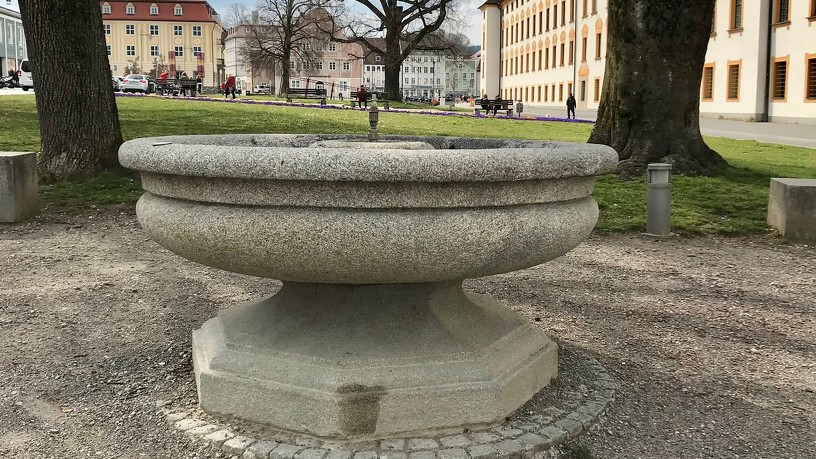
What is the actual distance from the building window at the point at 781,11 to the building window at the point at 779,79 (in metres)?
1.70

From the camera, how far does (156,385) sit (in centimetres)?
404

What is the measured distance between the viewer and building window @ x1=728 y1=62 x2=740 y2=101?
36.2 m

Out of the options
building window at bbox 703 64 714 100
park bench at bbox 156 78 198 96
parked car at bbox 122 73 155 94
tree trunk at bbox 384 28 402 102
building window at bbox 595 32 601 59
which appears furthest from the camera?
building window at bbox 595 32 601 59

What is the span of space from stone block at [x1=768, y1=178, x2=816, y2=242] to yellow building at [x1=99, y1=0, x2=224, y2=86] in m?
96.4

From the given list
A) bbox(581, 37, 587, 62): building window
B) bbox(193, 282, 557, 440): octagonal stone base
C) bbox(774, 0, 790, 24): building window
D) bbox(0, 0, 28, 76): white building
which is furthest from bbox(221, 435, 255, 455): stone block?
bbox(0, 0, 28, 76): white building

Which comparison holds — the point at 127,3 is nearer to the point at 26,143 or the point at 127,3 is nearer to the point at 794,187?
the point at 26,143

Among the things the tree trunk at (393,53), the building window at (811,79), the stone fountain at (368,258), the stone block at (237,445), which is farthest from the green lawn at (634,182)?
the tree trunk at (393,53)

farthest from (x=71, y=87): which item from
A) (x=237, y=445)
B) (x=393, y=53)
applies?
(x=393, y=53)

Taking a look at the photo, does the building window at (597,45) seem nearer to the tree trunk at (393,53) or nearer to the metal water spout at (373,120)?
the tree trunk at (393,53)

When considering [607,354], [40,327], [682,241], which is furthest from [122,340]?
[682,241]

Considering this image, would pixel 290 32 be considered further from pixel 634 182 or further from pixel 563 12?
pixel 634 182

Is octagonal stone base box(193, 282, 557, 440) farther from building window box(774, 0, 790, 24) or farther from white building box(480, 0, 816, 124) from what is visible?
building window box(774, 0, 790, 24)

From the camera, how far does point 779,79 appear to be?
3344cm

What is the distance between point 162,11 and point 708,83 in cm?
7816
